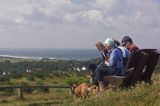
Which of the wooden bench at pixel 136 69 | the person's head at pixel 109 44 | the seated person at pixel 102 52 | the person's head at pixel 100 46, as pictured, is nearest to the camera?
the wooden bench at pixel 136 69

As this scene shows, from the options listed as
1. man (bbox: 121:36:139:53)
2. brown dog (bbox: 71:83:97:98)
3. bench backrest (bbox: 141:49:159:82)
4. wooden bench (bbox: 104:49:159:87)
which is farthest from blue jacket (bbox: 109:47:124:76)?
man (bbox: 121:36:139:53)

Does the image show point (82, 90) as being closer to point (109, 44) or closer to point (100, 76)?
point (100, 76)

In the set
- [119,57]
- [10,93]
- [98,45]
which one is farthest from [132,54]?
[10,93]

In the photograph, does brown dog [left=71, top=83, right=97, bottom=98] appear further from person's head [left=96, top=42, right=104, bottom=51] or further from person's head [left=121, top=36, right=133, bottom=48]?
person's head [left=121, top=36, right=133, bottom=48]

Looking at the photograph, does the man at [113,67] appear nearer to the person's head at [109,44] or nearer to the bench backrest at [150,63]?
the person's head at [109,44]

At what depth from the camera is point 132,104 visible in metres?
9.32

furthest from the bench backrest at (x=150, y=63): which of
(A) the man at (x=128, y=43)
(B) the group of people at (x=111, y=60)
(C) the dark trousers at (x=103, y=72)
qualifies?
(C) the dark trousers at (x=103, y=72)

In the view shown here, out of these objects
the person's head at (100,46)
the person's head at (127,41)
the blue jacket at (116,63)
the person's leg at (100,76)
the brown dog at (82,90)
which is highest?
the person's head at (127,41)

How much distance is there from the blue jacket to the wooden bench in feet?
0.53

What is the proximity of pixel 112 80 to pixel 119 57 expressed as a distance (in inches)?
22.3

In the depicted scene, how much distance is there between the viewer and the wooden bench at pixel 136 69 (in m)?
11.5

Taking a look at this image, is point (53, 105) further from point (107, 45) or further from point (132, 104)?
point (132, 104)

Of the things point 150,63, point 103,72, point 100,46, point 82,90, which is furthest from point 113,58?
point 82,90

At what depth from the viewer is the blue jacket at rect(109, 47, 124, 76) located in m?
11.7
